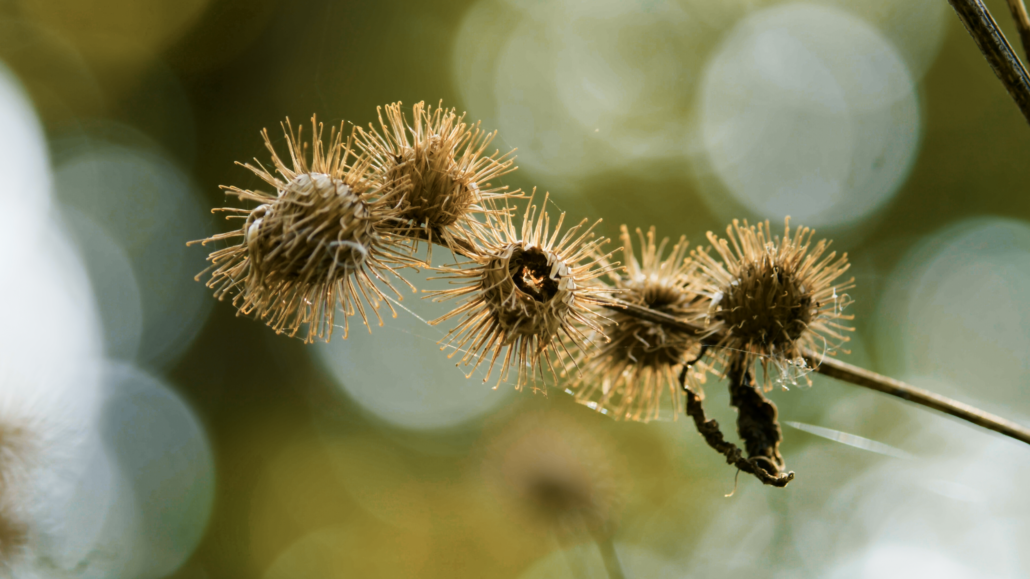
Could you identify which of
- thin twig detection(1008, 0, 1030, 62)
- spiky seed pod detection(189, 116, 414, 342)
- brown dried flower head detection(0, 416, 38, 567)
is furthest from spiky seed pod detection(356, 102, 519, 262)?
brown dried flower head detection(0, 416, 38, 567)

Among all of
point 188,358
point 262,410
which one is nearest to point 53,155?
point 188,358

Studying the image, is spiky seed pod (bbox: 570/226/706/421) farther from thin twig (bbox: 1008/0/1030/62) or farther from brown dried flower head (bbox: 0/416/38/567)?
brown dried flower head (bbox: 0/416/38/567)

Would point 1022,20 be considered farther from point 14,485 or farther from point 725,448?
point 14,485

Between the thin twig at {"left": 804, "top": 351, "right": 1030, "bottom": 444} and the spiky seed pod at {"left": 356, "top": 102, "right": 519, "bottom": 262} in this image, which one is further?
the spiky seed pod at {"left": 356, "top": 102, "right": 519, "bottom": 262}

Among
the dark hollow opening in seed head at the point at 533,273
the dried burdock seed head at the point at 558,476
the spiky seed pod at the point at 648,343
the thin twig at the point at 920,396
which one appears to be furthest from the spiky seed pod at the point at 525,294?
the dried burdock seed head at the point at 558,476

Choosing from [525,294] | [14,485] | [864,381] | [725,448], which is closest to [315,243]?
[525,294]

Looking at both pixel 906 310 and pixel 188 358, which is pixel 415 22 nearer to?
pixel 188 358

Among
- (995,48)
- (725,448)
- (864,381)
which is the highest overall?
(995,48)
